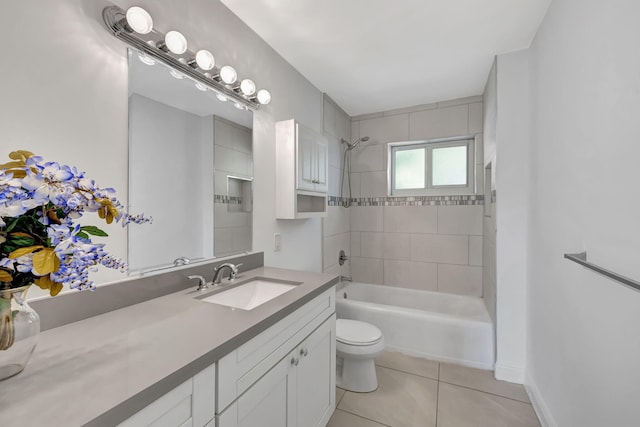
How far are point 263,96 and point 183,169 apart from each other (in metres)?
0.74

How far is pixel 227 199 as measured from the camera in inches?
65.0

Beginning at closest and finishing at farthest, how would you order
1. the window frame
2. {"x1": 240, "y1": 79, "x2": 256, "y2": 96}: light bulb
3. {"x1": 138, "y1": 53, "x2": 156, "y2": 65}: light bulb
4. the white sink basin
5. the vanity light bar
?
the vanity light bar, {"x1": 138, "y1": 53, "x2": 156, "y2": 65}: light bulb, the white sink basin, {"x1": 240, "y1": 79, "x2": 256, "y2": 96}: light bulb, the window frame

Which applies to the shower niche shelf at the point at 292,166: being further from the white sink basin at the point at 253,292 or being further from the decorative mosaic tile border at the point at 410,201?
the decorative mosaic tile border at the point at 410,201

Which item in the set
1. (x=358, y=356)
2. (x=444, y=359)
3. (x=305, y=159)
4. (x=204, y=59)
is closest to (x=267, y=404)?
(x=358, y=356)

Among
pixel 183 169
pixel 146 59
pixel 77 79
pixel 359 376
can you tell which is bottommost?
pixel 359 376

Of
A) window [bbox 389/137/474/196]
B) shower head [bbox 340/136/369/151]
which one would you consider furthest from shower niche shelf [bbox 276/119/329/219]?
window [bbox 389/137/474/196]

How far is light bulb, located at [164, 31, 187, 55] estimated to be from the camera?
1.23 meters

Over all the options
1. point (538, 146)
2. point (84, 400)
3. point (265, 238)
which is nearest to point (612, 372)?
point (538, 146)

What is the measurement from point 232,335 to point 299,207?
1.51 m

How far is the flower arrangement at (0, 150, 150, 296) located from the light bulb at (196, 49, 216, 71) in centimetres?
99

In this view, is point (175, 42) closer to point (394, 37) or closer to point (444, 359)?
point (394, 37)

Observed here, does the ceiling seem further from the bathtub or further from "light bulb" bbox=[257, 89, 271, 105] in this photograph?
the bathtub

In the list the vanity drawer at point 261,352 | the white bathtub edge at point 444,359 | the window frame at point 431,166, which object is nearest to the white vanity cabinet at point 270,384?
the vanity drawer at point 261,352

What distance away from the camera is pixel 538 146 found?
1755 millimetres
